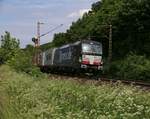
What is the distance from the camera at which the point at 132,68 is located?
51.3 meters

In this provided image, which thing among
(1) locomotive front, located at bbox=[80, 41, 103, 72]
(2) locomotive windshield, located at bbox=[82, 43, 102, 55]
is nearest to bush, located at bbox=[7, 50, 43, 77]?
(1) locomotive front, located at bbox=[80, 41, 103, 72]

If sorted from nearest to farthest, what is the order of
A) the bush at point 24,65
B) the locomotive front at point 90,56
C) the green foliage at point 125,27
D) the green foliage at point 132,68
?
the bush at point 24,65
the locomotive front at point 90,56
the green foliage at point 132,68
the green foliage at point 125,27

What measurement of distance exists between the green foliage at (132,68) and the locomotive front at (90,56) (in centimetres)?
277

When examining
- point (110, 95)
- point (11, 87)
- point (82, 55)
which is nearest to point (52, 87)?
point (11, 87)

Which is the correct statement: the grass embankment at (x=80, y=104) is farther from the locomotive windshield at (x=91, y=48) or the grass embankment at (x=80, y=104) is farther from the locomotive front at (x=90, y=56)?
the locomotive windshield at (x=91, y=48)

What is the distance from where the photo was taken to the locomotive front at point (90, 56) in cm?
4783

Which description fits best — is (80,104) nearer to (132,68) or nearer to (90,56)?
(90,56)

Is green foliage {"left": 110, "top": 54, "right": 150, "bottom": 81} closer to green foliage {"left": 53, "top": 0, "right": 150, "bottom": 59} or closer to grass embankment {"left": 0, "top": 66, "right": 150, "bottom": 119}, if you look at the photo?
green foliage {"left": 53, "top": 0, "right": 150, "bottom": 59}

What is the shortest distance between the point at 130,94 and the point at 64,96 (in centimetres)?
312

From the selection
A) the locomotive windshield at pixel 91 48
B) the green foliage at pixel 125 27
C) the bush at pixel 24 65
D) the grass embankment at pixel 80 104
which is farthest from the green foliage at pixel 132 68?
the grass embankment at pixel 80 104

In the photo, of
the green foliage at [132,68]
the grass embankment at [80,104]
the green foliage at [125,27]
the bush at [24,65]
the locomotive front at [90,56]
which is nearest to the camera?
the grass embankment at [80,104]

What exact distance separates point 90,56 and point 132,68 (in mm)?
4823

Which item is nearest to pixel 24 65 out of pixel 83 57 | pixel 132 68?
pixel 83 57

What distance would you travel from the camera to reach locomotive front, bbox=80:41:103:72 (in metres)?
47.8
